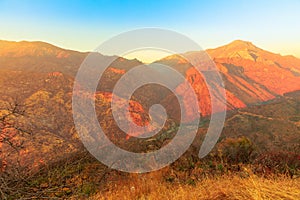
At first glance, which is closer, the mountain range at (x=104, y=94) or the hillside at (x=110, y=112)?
the hillside at (x=110, y=112)

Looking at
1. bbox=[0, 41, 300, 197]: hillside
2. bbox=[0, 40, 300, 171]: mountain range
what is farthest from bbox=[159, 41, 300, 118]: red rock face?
bbox=[0, 41, 300, 197]: hillside

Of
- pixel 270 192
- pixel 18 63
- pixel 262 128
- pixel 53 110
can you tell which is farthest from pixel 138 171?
pixel 18 63

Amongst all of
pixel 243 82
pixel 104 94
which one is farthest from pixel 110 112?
pixel 243 82

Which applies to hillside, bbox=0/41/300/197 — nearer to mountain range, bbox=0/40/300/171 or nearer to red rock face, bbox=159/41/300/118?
mountain range, bbox=0/40/300/171

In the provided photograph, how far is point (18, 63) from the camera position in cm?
12888

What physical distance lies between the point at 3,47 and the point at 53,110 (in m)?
119

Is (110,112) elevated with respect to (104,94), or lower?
lower

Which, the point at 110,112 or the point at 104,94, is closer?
the point at 110,112

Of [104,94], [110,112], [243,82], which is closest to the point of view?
[110,112]

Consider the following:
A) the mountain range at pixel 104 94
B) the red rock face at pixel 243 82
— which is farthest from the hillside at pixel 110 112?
the red rock face at pixel 243 82

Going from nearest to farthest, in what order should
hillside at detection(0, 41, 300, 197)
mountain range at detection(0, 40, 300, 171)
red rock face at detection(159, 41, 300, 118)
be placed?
hillside at detection(0, 41, 300, 197), mountain range at detection(0, 40, 300, 171), red rock face at detection(159, 41, 300, 118)

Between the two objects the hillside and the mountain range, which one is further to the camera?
the mountain range

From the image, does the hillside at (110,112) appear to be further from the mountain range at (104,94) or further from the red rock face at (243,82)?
the red rock face at (243,82)

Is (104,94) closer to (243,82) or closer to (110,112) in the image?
(110,112)
